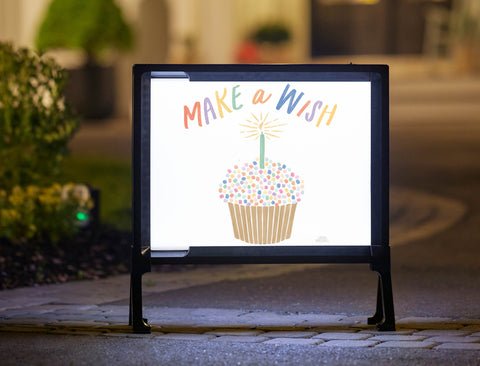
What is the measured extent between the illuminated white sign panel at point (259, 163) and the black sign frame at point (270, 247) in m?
0.04

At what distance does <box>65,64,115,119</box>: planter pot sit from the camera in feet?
68.8

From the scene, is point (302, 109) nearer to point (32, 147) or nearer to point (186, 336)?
point (186, 336)

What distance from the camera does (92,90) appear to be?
836 inches

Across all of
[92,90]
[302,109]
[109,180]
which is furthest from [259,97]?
[92,90]

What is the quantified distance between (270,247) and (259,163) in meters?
0.46

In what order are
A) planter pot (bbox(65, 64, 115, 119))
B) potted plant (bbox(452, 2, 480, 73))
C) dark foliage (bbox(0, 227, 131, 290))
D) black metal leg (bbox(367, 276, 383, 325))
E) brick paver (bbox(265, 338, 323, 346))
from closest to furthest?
1. brick paver (bbox(265, 338, 323, 346))
2. black metal leg (bbox(367, 276, 383, 325))
3. dark foliage (bbox(0, 227, 131, 290))
4. planter pot (bbox(65, 64, 115, 119))
5. potted plant (bbox(452, 2, 480, 73))

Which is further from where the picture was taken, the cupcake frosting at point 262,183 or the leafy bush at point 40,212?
the leafy bush at point 40,212

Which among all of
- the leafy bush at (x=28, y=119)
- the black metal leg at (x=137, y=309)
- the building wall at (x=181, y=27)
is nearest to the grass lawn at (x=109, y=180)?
the leafy bush at (x=28, y=119)

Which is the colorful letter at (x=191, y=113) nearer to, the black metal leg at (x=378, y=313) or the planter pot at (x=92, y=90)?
the black metal leg at (x=378, y=313)

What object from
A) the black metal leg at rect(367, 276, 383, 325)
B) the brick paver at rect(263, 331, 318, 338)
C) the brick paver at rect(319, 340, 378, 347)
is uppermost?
the black metal leg at rect(367, 276, 383, 325)

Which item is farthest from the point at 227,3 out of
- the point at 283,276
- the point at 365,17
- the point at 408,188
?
the point at 283,276

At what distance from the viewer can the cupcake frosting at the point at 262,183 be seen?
6.02 metres

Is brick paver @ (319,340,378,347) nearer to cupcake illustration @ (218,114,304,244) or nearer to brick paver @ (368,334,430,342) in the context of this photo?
brick paver @ (368,334,430,342)

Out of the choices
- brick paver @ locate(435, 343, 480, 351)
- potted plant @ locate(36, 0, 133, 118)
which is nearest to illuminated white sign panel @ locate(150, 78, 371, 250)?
brick paver @ locate(435, 343, 480, 351)
